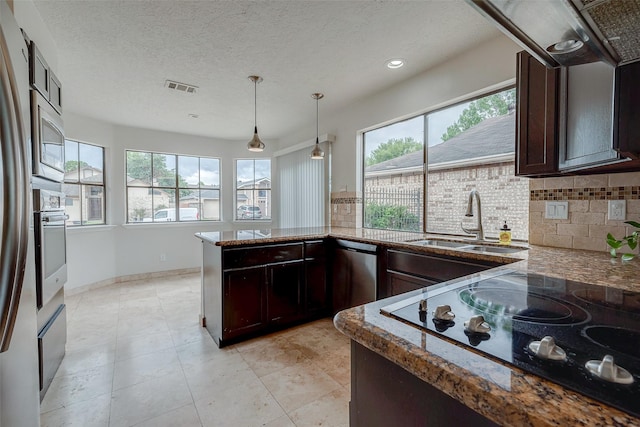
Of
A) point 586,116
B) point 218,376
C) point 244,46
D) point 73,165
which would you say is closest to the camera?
point 586,116

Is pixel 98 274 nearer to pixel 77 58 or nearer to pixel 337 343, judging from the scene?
pixel 77 58

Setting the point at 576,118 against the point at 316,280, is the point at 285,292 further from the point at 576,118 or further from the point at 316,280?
the point at 576,118

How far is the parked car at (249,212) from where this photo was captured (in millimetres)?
5734

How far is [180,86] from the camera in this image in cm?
317

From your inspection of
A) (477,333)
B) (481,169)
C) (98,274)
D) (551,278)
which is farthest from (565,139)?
(98,274)

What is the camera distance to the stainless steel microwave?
1.57 metres

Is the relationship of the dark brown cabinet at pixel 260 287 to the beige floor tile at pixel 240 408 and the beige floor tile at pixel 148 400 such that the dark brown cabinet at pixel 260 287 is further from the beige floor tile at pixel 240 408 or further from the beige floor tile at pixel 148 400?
the beige floor tile at pixel 240 408

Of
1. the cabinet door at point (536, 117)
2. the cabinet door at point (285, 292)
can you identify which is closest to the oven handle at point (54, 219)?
the cabinet door at point (285, 292)

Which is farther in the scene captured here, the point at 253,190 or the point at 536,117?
the point at 253,190

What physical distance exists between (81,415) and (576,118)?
3.04m

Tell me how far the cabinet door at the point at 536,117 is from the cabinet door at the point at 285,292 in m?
1.92

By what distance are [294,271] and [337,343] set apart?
0.73 meters

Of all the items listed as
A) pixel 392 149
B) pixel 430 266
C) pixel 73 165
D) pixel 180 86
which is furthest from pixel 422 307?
pixel 73 165

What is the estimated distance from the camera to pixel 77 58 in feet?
8.44
